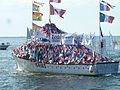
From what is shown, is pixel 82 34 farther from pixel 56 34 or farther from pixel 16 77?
pixel 16 77

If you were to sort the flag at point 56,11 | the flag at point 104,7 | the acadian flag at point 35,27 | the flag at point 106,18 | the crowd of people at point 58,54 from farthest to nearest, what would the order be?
the acadian flag at point 35,27 < the flag at point 56,11 < the flag at point 104,7 < the flag at point 106,18 < the crowd of people at point 58,54

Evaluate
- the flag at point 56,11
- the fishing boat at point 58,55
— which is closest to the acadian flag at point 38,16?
the fishing boat at point 58,55

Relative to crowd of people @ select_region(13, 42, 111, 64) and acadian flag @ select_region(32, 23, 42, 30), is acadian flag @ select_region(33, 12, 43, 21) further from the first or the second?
crowd of people @ select_region(13, 42, 111, 64)

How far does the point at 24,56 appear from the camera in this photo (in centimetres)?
6594

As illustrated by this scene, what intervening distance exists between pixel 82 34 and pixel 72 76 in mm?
8599

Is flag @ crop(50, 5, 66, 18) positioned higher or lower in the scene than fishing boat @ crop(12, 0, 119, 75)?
higher

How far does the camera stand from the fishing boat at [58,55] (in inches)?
2392

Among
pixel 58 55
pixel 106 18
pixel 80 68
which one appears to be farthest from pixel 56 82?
pixel 106 18

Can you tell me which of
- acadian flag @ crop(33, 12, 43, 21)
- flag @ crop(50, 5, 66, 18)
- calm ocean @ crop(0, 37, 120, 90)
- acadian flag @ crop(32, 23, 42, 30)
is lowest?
calm ocean @ crop(0, 37, 120, 90)

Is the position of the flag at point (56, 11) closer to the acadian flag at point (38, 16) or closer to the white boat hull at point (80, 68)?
the acadian flag at point (38, 16)

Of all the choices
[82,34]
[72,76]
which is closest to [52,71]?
[72,76]

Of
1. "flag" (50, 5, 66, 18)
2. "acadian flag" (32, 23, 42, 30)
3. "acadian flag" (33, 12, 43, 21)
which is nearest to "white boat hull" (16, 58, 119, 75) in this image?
"acadian flag" (32, 23, 42, 30)

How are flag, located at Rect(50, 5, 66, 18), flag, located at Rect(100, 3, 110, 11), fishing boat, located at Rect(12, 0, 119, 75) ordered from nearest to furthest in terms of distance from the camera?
fishing boat, located at Rect(12, 0, 119, 75) → flag, located at Rect(100, 3, 110, 11) → flag, located at Rect(50, 5, 66, 18)

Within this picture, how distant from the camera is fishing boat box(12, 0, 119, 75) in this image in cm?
6075
